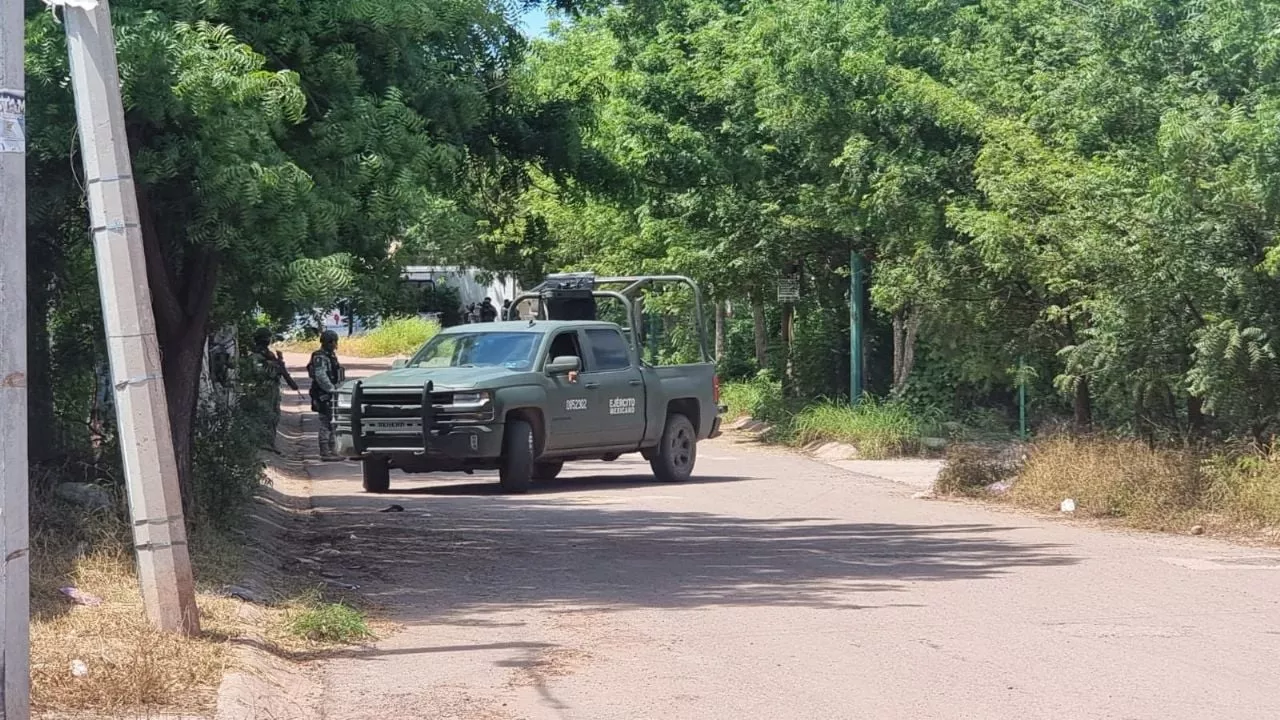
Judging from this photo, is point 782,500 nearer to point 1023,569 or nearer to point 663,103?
A: point 1023,569

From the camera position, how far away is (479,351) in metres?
20.1

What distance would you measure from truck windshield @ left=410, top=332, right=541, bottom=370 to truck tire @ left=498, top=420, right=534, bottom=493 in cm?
89

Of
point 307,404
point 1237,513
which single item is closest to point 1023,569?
point 1237,513

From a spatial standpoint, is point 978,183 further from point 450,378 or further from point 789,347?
point 789,347

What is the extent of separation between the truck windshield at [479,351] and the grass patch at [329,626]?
9.50 meters

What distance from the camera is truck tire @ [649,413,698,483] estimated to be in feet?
70.5

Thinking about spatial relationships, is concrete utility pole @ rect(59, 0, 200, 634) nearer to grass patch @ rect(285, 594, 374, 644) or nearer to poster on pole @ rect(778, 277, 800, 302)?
grass patch @ rect(285, 594, 374, 644)

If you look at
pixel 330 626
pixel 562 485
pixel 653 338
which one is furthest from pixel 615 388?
pixel 653 338

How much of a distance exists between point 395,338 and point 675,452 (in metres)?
44.7

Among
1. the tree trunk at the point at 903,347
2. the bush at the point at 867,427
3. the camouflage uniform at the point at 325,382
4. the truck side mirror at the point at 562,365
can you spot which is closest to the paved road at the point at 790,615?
the truck side mirror at the point at 562,365

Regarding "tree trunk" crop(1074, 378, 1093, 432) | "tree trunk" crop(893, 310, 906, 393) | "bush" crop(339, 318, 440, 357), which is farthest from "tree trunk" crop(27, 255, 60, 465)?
"bush" crop(339, 318, 440, 357)

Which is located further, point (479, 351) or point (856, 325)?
point (856, 325)

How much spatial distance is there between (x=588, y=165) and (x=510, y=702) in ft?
25.2

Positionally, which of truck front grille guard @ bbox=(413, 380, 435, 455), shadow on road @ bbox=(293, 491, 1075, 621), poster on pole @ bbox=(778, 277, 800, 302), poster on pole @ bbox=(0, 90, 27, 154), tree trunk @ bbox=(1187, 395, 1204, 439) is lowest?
shadow on road @ bbox=(293, 491, 1075, 621)
